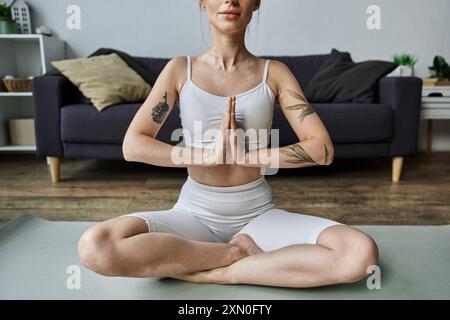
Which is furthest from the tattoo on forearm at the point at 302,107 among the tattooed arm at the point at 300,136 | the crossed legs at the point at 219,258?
the crossed legs at the point at 219,258

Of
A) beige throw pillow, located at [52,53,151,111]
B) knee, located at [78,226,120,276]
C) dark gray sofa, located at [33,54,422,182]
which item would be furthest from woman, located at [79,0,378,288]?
beige throw pillow, located at [52,53,151,111]

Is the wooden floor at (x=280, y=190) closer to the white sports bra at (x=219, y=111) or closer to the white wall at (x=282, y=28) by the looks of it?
the white sports bra at (x=219, y=111)

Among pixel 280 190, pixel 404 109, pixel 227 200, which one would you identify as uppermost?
pixel 404 109

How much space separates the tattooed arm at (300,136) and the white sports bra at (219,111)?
0.05 m

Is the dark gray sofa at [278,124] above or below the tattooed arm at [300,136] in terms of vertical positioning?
below

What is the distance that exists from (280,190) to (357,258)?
116 centimetres

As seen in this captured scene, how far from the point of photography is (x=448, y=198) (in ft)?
6.27

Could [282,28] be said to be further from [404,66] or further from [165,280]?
[165,280]

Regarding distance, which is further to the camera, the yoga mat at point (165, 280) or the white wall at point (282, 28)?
the white wall at point (282, 28)

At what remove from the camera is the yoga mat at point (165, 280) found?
0.98 m

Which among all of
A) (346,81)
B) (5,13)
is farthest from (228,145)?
(5,13)

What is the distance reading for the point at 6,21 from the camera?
2.62m

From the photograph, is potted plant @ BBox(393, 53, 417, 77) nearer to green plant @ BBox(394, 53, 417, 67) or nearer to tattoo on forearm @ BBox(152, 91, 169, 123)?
green plant @ BBox(394, 53, 417, 67)

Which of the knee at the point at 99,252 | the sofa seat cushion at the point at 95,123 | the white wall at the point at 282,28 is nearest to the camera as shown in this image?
the knee at the point at 99,252
